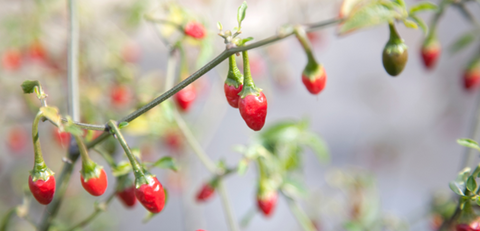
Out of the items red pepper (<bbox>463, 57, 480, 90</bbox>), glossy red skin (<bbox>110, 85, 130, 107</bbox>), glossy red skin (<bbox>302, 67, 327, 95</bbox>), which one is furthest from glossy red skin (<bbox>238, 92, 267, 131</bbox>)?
glossy red skin (<bbox>110, 85, 130, 107</bbox>)

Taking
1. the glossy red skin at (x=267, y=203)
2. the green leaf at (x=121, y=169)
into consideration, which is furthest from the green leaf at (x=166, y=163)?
the glossy red skin at (x=267, y=203)

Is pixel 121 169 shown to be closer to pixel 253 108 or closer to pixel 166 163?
pixel 166 163

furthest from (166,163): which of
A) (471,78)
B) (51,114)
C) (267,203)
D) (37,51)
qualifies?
(37,51)

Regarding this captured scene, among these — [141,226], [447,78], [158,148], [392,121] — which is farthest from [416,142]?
[141,226]

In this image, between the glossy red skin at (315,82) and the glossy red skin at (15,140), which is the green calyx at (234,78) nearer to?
the glossy red skin at (315,82)

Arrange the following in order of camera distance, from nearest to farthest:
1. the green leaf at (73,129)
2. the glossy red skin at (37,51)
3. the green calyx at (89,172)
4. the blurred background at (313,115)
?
the green leaf at (73,129)
the green calyx at (89,172)
the glossy red skin at (37,51)
the blurred background at (313,115)

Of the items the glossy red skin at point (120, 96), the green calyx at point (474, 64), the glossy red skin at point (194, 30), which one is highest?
the glossy red skin at point (120, 96)
